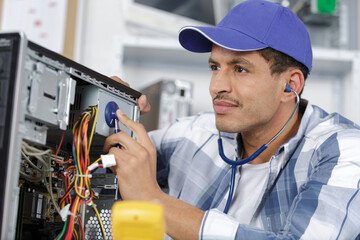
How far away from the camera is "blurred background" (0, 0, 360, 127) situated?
2.09 m

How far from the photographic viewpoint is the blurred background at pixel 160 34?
6.87ft

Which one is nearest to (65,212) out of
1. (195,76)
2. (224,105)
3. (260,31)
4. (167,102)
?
(224,105)

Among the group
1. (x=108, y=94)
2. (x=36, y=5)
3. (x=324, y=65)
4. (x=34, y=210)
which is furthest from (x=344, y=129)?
(x=36, y=5)

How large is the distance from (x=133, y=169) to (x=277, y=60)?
526 mm

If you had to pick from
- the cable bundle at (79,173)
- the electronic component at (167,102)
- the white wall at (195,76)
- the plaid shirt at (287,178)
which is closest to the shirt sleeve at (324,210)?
the plaid shirt at (287,178)

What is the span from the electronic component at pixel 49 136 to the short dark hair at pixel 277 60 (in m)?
0.36

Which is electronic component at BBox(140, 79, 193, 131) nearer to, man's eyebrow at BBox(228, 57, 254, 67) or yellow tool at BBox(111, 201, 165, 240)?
man's eyebrow at BBox(228, 57, 254, 67)

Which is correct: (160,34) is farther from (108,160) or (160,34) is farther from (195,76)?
(108,160)

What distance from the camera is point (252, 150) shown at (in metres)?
1.40

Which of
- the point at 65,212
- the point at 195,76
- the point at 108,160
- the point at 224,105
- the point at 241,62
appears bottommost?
the point at 65,212

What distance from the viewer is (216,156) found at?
140 cm

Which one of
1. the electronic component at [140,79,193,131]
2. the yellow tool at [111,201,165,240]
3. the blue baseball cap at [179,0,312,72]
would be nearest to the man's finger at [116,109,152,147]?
the blue baseball cap at [179,0,312,72]

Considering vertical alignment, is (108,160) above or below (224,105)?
below

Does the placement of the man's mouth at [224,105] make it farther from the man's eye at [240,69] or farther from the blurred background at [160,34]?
the blurred background at [160,34]
